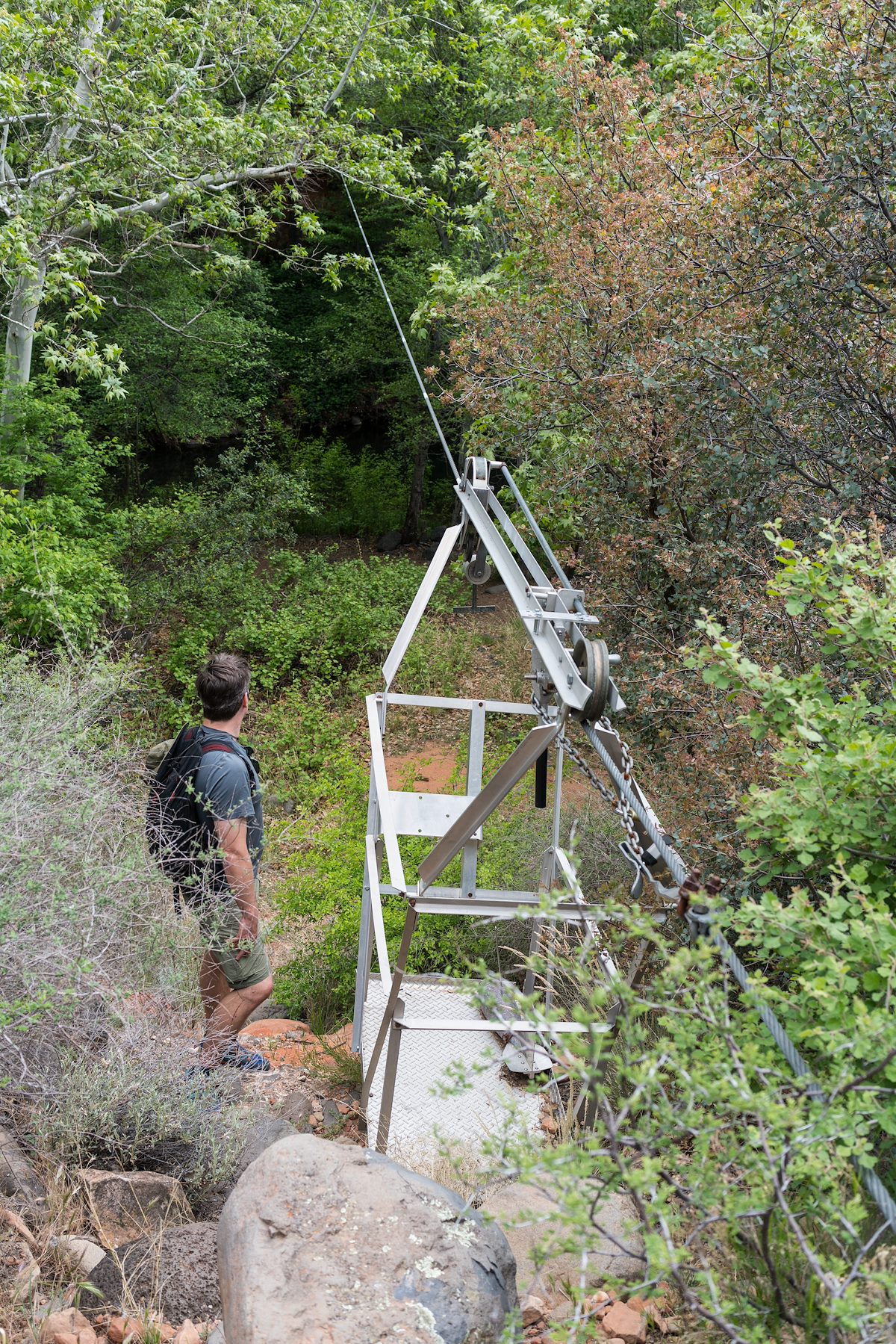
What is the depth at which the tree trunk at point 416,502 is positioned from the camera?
15383 millimetres

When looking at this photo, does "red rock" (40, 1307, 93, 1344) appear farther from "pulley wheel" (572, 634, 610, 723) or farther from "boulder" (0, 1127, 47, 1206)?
"pulley wheel" (572, 634, 610, 723)

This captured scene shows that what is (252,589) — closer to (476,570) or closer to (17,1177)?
(476,570)

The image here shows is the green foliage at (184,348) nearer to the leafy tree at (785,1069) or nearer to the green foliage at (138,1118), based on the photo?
the green foliage at (138,1118)

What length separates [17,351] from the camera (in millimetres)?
9648

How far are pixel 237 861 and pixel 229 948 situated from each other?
34 centimetres

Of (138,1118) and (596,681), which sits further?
(138,1118)

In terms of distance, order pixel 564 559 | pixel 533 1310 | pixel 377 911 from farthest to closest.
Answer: pixel 564 559, pixel 377 911, pixel 533 1310

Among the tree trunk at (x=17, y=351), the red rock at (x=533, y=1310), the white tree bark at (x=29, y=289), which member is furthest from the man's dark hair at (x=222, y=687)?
the tree trunk at (x=17, y=351)

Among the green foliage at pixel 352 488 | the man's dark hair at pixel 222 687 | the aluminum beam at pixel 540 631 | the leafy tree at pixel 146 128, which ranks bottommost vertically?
the green foliage at pixel 352 488

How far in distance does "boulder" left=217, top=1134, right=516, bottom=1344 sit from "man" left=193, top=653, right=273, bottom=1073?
4.16 feet

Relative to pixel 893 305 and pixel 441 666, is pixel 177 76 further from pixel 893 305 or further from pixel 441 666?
pixel 893 305

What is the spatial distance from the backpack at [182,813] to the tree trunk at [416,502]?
1186 centimetres

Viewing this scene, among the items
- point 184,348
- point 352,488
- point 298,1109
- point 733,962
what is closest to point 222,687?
point 298,1109

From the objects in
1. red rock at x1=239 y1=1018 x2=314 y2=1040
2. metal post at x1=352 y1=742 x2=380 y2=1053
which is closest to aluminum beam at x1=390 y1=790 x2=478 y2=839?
metal post at x1=352 y1=742 x2=380 y2=1053
